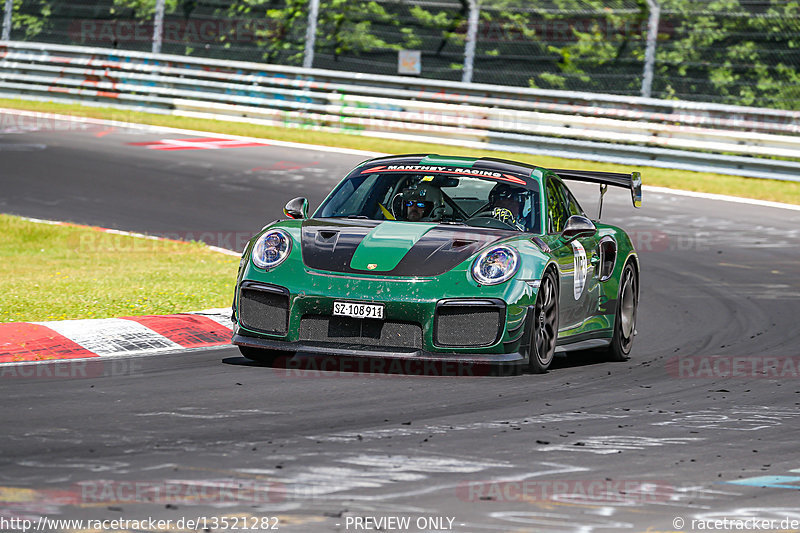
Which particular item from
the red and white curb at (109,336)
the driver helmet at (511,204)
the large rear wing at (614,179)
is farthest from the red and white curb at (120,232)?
the driver helmet at (511,204)

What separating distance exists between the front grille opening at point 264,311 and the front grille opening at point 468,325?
866 millimetres

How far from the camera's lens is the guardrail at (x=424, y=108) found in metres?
21.0

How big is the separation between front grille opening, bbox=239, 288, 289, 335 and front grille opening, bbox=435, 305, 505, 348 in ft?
2.84

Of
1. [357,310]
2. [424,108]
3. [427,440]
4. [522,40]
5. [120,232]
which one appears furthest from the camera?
[522,40]

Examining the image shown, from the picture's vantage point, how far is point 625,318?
9.74m

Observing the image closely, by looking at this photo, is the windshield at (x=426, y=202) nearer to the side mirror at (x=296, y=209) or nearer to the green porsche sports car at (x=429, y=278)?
the green porsche sports car at (x=429, y=278)

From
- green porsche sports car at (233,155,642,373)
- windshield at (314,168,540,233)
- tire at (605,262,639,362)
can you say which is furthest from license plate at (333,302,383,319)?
tire at (605,262,639,362)

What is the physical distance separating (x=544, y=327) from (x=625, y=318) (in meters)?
1.67

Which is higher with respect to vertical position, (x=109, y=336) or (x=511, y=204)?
(x=511, y=204)

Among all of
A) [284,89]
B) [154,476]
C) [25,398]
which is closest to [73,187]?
[284,89]

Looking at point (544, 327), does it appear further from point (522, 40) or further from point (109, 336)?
point (522, 40)

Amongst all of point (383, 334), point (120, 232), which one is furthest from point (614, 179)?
point (120, 232)

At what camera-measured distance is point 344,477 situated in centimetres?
525

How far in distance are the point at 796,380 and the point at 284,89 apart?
17.5 metres
